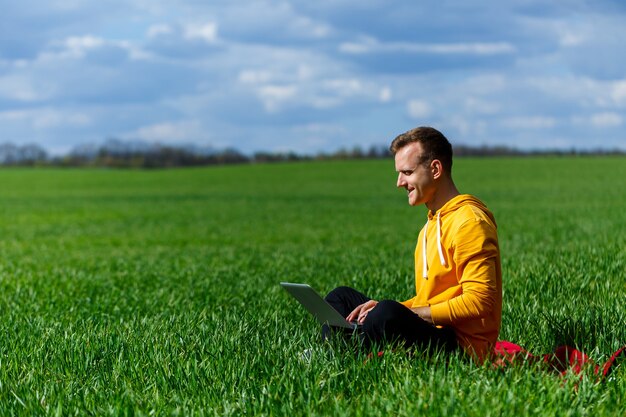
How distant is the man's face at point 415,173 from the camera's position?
17.6 feet

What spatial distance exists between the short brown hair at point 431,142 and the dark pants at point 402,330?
1058 millimetres

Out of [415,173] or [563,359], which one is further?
[563,359]

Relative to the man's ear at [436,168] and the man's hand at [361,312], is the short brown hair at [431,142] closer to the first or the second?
the man's ear at [436,168]

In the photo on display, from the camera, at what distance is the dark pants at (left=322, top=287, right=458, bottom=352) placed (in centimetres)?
539

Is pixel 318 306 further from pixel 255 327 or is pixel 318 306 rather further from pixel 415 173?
pixel 255 327

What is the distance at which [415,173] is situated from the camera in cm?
539

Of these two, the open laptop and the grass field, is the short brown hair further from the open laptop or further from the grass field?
the grass field

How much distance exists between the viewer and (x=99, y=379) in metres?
5.56

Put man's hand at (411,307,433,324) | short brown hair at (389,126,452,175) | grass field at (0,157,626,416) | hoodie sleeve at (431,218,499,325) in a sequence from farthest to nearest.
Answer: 1. man's hand at (411,307,433,324)
2. short brown hair at (389,126,452,175)
3. hoodie sleeve at (431,218,499,325)
4. grass field at (0,157,626,416)

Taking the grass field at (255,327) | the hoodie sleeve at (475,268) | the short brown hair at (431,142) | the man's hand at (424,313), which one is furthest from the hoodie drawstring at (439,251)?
the grass field at (255,327)

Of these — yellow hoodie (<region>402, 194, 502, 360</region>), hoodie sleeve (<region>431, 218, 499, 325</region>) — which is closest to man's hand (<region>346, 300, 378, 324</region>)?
yellow hoodie (<region>402, 194, 502, 360</region>)

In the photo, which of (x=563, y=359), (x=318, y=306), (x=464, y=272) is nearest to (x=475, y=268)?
(x=464, y=272)

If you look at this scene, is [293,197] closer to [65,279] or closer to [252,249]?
[252,249]

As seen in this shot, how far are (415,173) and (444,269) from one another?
2.33ft
